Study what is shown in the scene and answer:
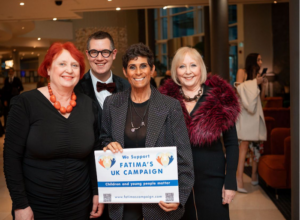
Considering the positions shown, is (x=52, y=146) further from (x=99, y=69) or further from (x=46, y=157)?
(x=99, y=69)

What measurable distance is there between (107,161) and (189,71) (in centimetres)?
89

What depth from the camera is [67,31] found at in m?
15.9

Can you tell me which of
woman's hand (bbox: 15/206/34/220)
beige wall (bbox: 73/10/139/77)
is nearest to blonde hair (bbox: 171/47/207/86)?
woman's hand (bbox: 15/206/34/220)

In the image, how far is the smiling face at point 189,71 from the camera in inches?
95.2

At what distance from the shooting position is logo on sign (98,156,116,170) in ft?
6.50

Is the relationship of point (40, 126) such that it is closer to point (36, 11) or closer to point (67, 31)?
point (36, 11)

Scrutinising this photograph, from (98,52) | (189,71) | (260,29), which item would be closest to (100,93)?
(98,52)

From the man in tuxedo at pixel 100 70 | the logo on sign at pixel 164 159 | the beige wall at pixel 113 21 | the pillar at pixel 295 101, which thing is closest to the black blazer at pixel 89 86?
the man in tuxedo at pixel 100 70

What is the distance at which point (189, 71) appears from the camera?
7.89ft

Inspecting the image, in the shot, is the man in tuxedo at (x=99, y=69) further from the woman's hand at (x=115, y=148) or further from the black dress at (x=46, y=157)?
the woman's hand at (x=115, y=148)

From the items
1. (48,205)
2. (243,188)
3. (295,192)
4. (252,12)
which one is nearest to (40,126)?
(48,205)

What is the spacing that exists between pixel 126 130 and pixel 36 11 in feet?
27.0

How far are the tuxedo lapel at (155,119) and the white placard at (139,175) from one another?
120 millimetres

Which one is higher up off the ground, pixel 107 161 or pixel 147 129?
pixel 147 129
